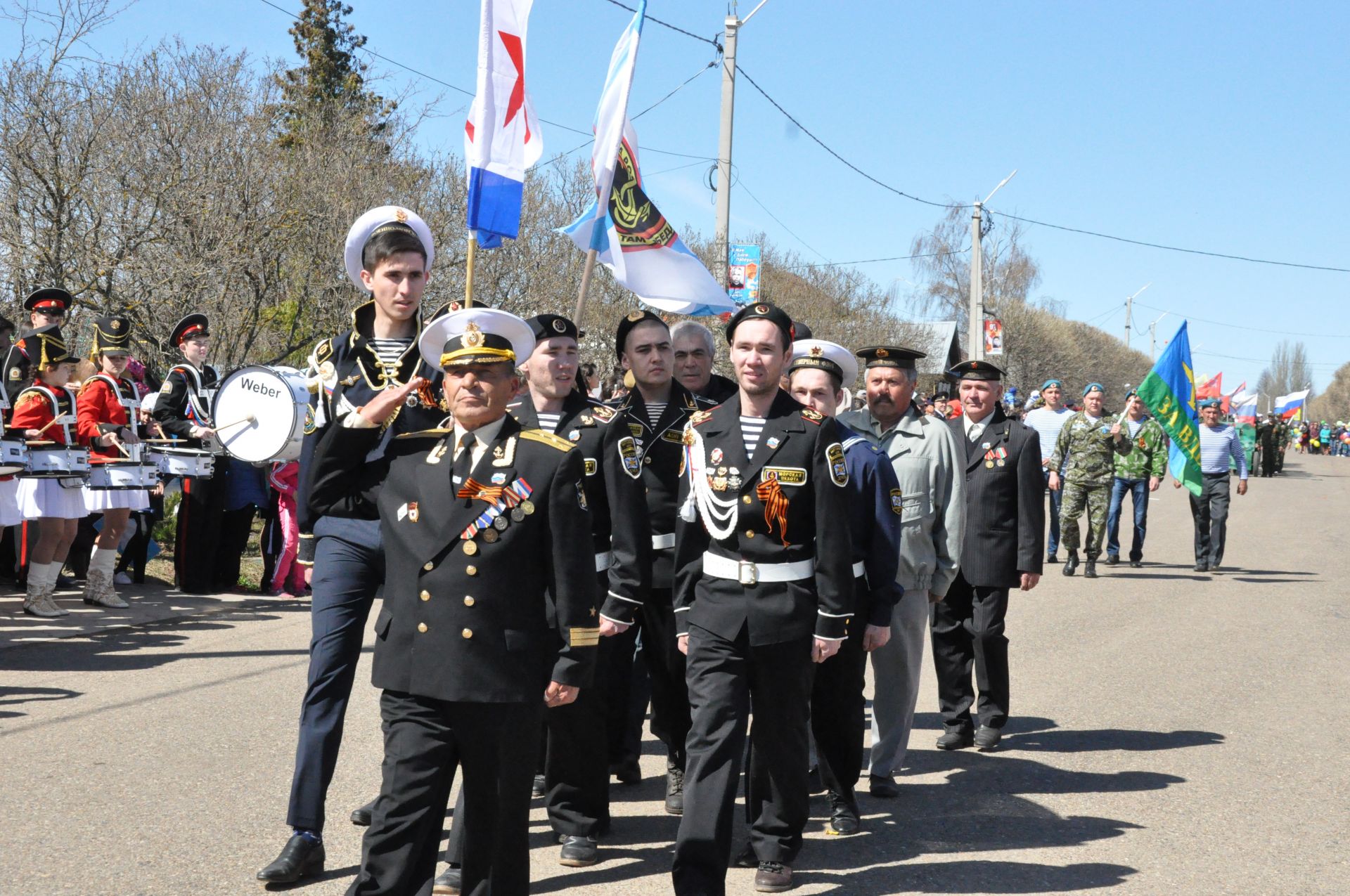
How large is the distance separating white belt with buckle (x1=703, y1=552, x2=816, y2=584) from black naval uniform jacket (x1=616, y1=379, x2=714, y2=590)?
97 cm

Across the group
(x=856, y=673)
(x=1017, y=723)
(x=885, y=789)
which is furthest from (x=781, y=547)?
(x=1017, y=723)

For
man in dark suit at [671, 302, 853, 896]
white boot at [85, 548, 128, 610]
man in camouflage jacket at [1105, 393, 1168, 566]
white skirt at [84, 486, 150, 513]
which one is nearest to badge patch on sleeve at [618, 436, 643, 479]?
man in dark suit at [671, 302, 853, 896]

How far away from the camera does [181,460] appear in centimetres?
1177

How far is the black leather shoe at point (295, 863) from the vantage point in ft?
15.7

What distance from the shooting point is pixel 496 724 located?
12.8 ft

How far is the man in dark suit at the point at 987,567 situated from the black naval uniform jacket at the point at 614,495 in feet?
8.16

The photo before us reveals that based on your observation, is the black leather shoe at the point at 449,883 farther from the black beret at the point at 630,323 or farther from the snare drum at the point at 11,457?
the snare drum at the point at 11,457

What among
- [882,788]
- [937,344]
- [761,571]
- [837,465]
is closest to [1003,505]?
[882,788]

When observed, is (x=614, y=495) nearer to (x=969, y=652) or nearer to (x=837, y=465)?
(x=837, y=465)

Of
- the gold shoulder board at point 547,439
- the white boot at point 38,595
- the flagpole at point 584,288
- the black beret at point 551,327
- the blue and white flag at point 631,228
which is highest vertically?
the blue and white flag at point 631,228

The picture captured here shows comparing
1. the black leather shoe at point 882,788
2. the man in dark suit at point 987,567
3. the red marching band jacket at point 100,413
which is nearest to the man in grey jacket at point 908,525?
the black leather shoe at point 882,788

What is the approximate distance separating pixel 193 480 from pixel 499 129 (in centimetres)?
725

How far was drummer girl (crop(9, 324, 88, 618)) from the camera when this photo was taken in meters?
10.3

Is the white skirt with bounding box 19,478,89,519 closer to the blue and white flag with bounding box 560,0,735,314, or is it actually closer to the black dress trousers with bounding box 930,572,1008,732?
the blue and white flag with bounding box 560,0,735,314
